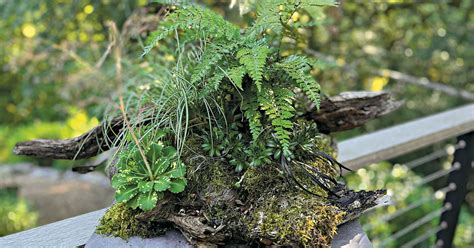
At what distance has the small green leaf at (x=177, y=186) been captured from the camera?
0.94m

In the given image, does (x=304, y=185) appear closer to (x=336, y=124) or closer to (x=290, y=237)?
(x=290, y=237)

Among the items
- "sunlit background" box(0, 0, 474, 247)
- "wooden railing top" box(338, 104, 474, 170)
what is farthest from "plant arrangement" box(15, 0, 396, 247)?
"sunlit background" box(0, 0, 474, 247)

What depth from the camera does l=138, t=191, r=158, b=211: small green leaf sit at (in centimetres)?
92

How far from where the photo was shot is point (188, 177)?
1009mm

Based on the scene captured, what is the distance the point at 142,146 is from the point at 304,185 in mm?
315

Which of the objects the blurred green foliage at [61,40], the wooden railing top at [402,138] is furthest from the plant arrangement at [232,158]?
the blurred green foliage at [61,40]

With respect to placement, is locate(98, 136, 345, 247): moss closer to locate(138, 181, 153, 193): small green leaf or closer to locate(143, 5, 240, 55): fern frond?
locate(138, 181, 153, 193): small green leaf

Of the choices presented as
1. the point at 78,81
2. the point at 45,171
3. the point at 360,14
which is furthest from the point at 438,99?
the point at 45,171

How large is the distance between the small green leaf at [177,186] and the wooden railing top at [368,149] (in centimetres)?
24

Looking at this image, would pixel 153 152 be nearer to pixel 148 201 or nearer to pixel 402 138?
pixel 148 201

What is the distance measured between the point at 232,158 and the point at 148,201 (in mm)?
192

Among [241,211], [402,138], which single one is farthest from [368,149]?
[241,211]

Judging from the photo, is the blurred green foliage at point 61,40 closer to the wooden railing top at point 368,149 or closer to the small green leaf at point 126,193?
the wooden railing top at point 368,149

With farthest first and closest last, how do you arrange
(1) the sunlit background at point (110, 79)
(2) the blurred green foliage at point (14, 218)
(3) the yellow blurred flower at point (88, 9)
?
(2) the blurred green foliage at point (14, 218) < (1) the sunlit background at point (110, 79) < (3) the yellow blurred flower at point (88, 9)
